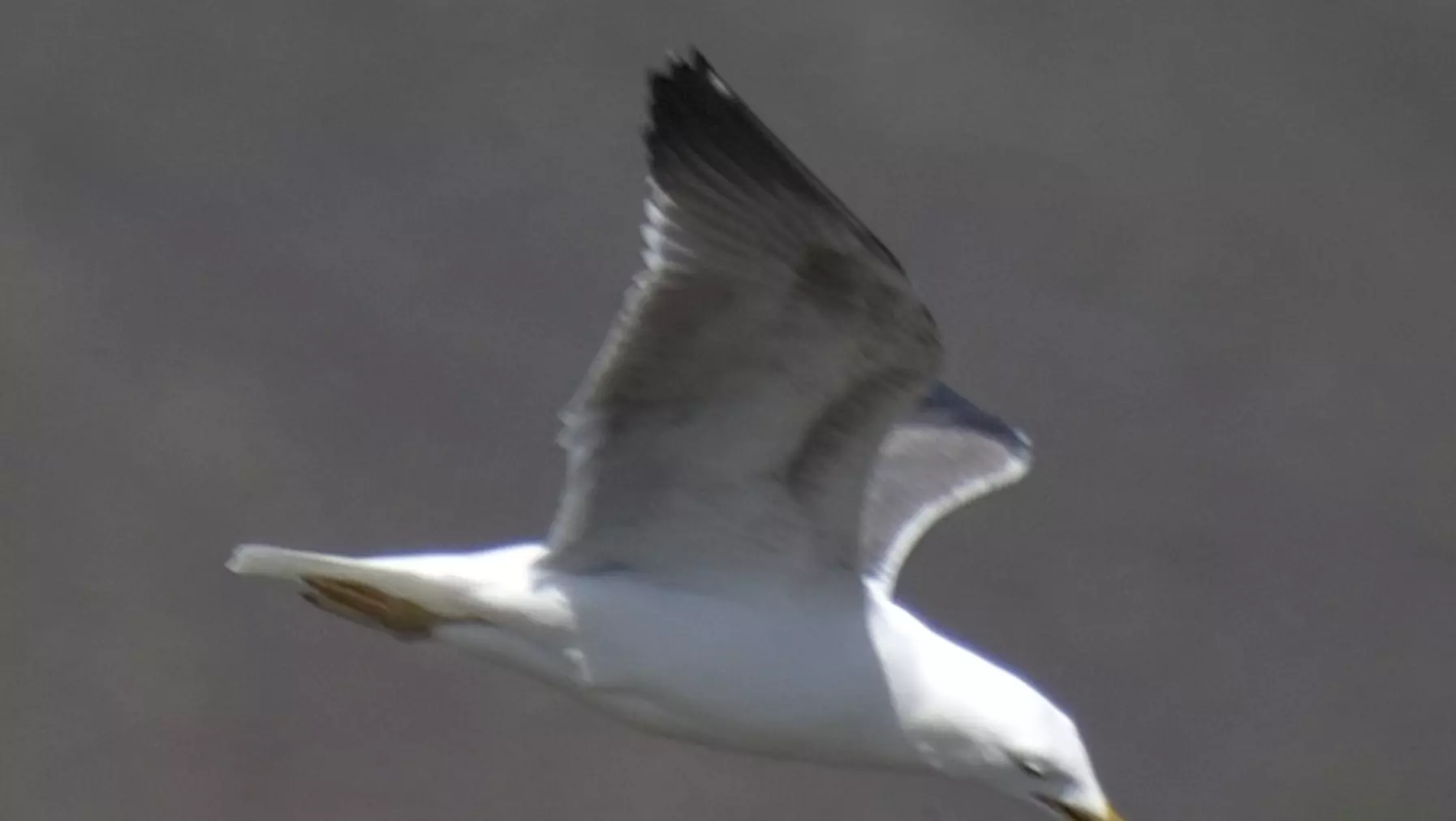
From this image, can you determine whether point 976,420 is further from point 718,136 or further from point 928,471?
point 718,136

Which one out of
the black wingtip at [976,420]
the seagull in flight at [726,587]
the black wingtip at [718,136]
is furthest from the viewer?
the black wingtip at [976,420]

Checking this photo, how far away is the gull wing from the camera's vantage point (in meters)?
1.46

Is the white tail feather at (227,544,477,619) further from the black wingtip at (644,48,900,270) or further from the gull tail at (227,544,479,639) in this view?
the black wingtip at (644,48,900,270)

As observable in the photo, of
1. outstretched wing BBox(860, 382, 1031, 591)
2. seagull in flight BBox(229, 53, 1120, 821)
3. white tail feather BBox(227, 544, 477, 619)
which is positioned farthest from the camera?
outstretched wing BBox(860, 382, 1031, 591)

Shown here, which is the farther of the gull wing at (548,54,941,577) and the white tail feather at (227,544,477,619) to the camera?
the white tail feather at (227,544,477,619)

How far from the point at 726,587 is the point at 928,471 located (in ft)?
1.26

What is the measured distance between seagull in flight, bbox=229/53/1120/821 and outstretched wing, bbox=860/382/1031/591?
152mm

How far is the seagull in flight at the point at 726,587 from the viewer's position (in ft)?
5.11

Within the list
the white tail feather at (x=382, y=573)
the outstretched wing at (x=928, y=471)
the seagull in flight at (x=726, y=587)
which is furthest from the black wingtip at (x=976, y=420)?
the white tail feather at (x=382, y=573)

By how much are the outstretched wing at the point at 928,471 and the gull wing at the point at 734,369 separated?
0.24m

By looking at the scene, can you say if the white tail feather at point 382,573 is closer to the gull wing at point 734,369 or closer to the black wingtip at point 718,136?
the gull wing at point 734,369

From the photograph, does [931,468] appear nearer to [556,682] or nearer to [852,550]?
[852,550]

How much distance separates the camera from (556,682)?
1.71 m

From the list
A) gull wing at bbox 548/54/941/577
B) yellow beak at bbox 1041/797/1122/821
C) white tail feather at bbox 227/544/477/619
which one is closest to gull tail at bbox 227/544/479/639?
white tail feather at bbox 227/544/477/619
